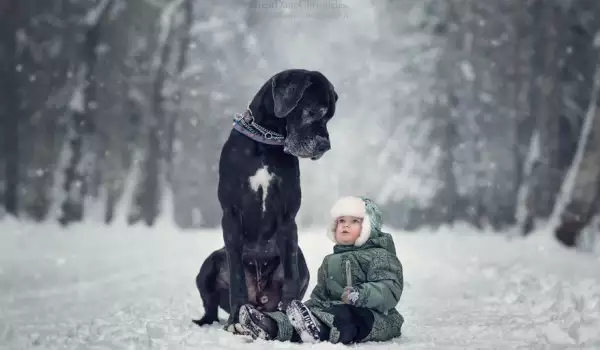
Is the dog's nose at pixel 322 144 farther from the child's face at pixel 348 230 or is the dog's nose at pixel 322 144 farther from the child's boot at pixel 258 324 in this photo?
the child's boot at pixel 258 324

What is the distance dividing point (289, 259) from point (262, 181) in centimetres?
37

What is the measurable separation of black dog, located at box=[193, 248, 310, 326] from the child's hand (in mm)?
Answer: 428

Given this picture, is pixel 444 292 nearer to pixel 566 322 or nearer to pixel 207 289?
pixel 566 322

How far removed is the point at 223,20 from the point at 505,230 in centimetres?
526

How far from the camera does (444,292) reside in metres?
4.89

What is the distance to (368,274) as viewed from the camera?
2.81 m

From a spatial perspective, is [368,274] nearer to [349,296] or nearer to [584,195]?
[349,296]

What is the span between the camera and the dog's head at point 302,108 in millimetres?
2828

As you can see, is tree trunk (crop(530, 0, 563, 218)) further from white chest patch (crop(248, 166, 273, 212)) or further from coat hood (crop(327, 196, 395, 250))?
white chest patch (crop(248, 166, 273, 212))

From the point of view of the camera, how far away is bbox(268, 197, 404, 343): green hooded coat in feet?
8.88

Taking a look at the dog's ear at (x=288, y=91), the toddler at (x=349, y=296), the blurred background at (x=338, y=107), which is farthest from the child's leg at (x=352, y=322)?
the blurred background at (x=338, y=107)

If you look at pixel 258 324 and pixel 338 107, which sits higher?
pixel 338 107

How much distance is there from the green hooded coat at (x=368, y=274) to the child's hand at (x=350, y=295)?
0.02m

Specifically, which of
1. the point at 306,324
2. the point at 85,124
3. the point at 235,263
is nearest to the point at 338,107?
the point at 85,124
